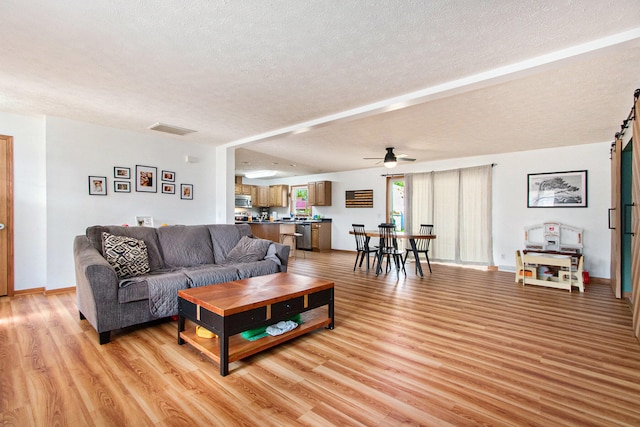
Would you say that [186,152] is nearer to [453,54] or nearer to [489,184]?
[453,54]

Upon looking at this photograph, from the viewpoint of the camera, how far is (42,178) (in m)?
4.30

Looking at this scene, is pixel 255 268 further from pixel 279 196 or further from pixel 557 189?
pixel 279 196

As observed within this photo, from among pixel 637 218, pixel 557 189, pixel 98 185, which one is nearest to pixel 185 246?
pixel 98 185

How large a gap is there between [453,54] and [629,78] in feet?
5.84

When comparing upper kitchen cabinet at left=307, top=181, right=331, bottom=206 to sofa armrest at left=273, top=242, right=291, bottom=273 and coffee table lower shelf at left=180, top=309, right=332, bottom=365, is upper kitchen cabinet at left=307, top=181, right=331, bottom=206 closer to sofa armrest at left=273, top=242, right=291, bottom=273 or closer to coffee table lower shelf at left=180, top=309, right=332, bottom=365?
sofa armrest at left=273, top=242, right=291, bottom=273

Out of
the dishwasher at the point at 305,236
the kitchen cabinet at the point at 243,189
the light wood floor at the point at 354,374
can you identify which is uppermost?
the kitchen cabinet at the point at 243,189

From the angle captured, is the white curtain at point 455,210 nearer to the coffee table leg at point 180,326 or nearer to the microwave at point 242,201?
the microwave at point 242,201

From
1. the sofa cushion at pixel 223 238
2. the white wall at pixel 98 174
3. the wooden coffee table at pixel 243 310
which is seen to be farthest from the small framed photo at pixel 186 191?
the wooden coffee table at pixel 243 310

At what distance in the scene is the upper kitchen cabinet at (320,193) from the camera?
904cm

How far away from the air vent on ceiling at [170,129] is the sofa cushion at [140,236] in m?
1.66

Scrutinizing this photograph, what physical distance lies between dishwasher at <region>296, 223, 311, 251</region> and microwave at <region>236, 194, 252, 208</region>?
7.24ft

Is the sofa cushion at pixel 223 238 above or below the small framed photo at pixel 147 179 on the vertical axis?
below

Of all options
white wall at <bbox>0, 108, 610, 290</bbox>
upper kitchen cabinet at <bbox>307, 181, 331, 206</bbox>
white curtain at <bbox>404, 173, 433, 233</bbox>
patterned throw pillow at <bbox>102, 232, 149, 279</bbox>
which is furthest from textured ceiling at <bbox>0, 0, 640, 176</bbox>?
upper kitchen cabinet at <bbox>307, 181, 331, 206</bbox>

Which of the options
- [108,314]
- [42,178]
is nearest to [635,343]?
[108,314]
